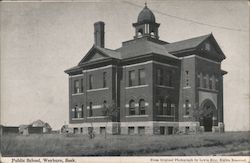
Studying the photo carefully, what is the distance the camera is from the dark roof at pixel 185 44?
72.9ft

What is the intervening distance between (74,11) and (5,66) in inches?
168

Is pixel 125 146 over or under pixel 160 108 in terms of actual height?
under

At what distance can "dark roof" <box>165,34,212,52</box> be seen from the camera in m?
22.2

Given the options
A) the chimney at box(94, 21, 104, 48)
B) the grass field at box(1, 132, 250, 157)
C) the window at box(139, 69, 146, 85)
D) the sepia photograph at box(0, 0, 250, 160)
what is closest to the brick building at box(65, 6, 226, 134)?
the window at box(139, 69, 146, 85)

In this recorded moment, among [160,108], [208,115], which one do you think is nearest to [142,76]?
[160,108]

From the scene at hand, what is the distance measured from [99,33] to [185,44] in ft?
16.7

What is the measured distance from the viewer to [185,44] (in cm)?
2352

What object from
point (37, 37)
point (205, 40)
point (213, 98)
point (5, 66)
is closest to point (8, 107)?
point (5, 66)

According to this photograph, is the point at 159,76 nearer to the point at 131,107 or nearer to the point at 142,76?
the point at 142,76

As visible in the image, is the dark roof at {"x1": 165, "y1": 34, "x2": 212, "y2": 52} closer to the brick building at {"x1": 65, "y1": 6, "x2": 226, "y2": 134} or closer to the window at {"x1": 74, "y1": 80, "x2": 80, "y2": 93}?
the brick building at {"x1": 65, "y1": 6, "x2": 226, "y2": 134}

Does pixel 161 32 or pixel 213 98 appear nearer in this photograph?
pixel 161 32

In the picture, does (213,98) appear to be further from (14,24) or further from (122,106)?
(14,24)

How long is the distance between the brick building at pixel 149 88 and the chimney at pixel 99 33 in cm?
34

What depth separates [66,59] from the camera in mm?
21172
